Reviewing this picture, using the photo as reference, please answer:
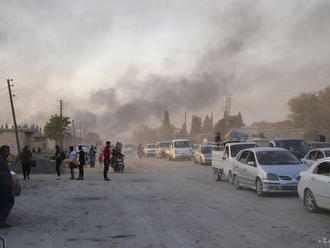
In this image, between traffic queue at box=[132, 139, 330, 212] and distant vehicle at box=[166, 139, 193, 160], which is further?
distant vehicle at box=[166, 139, 193, 160]

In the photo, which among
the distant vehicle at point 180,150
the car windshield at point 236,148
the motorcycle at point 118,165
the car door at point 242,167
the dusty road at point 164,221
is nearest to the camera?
the dusty road at point 164,221

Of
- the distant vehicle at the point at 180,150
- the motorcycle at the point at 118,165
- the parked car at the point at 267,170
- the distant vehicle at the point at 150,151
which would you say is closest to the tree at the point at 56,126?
the distant vehicle at the point at 150,151

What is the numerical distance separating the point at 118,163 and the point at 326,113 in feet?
179

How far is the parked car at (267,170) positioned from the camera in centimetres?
1406

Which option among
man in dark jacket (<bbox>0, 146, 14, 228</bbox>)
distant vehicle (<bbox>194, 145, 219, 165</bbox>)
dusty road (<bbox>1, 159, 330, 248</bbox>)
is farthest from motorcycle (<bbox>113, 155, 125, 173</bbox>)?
man in dark jacket (<bbox>0, 146, 14, 228</bbox>)

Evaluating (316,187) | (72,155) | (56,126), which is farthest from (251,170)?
(56,126)

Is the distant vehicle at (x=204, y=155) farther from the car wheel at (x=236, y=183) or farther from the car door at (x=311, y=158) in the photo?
the car wheel at (x=236, y=183)

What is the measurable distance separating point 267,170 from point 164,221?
564 cm

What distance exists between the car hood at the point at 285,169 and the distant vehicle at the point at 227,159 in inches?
137

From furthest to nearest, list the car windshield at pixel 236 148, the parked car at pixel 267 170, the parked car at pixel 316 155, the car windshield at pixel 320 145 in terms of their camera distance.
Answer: the car windshield at pixel 320 145
the car windshield at pixel 236 148
the parked car at pixel 316 155
the parked car at pixel 267 170

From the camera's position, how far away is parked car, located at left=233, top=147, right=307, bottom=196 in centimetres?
1406

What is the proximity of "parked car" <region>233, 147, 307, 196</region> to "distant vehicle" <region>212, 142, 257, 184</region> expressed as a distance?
1242mm

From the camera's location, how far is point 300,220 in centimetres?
978

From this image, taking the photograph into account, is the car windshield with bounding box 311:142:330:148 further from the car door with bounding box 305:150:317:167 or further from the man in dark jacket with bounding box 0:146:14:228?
the man in dark jacket with bounding box 0:146:14:228
